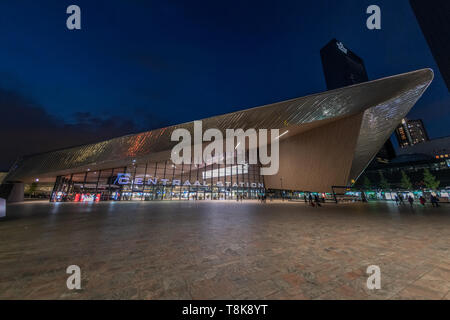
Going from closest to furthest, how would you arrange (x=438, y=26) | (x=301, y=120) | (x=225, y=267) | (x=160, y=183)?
(x=225, y=267), (x=301, y=120), (x=160, y=183), (x=438, y=26)

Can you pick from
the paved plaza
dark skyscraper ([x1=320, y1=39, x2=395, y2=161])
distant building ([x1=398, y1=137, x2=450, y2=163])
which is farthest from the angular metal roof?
dark skyscraper ([x1=320, y1=39, x2=395, y2=161])

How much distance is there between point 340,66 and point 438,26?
138ft

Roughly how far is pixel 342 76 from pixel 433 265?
106252 millimetres

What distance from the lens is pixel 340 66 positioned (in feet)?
279

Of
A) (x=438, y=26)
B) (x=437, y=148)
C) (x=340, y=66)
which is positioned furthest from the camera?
(x=340, y=66)

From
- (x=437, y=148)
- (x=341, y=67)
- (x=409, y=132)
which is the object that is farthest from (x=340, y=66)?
(x=409, y=132)

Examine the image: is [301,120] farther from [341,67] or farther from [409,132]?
[409,132]

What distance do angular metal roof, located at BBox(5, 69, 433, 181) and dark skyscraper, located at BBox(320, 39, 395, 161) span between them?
7832 centimetres

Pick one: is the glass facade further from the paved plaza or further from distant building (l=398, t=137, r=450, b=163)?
distant building (l=398, t=137, r=450, b=163)

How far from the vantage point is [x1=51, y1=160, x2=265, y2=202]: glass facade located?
28.2 meters

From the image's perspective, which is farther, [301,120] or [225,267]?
[301,120]

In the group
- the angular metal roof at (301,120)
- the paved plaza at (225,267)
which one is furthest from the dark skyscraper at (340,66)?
the paved plaza at (225,267)

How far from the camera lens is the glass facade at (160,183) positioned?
92.5ft
